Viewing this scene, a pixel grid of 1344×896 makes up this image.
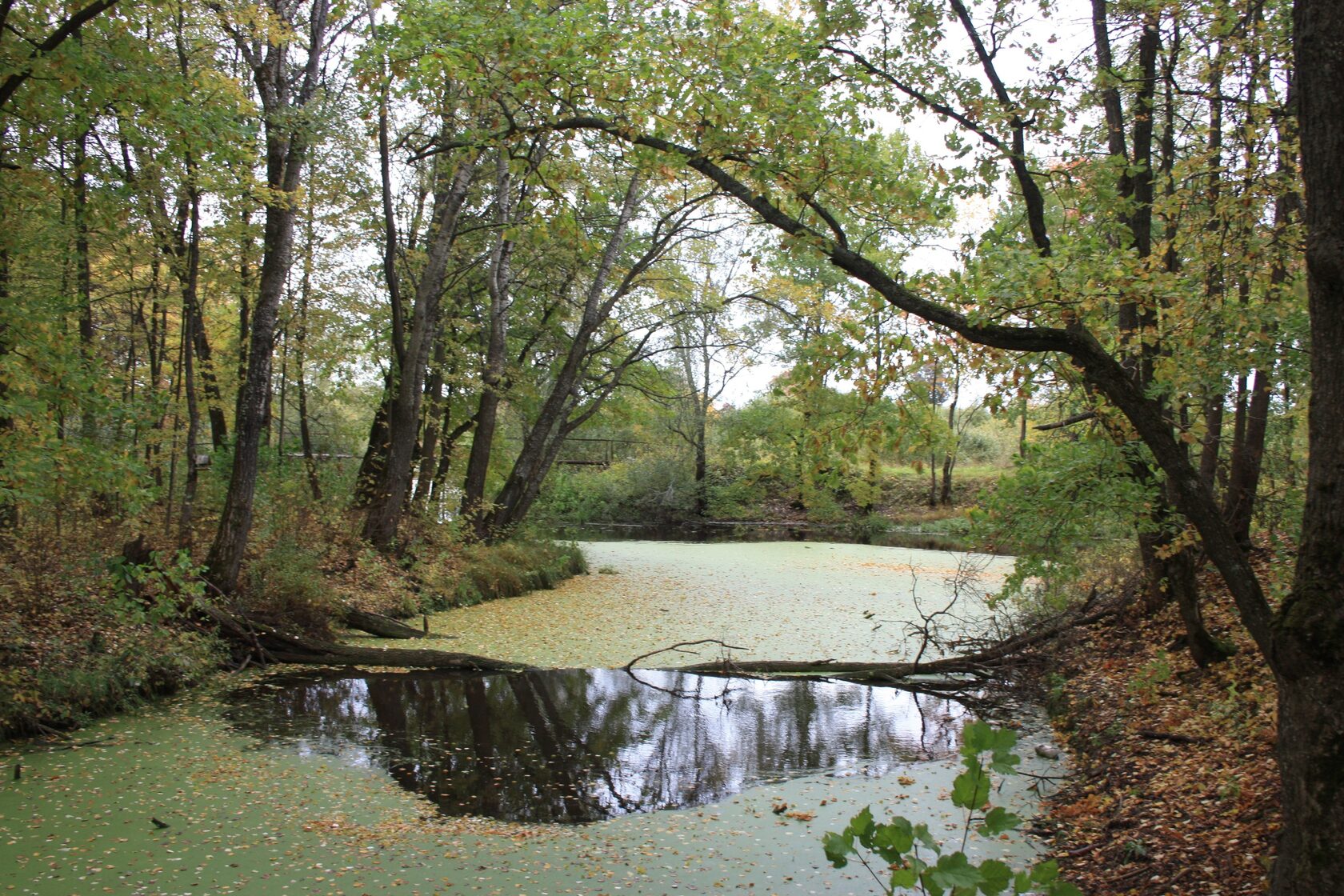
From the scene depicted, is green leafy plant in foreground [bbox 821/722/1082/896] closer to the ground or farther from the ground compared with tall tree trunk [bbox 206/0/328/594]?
closer to the ground

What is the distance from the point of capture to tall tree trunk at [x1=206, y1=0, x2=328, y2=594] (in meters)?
8.25

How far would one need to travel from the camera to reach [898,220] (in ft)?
15.3

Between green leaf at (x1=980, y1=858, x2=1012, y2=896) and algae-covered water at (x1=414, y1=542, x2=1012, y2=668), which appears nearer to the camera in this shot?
green leaf at (x1=980, y1=858, x2=1012, y2=896)

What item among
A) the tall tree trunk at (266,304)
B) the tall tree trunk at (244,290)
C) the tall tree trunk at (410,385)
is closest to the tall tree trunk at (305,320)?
the tall tree trunk at (244,290)

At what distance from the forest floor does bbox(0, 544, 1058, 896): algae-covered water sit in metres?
0.41

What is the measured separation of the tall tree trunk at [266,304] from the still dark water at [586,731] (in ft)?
4.79

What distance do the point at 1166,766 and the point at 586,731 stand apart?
363 centimetres

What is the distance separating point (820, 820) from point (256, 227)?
10008 mm

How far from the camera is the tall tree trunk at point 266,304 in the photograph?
8250 millimetres

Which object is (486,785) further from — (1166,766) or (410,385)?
(410,385)

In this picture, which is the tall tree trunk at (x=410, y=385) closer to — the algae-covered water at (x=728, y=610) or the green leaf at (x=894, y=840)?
the algae-covered water at (x=728, y=610)

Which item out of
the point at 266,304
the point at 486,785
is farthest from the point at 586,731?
the point at 266,304

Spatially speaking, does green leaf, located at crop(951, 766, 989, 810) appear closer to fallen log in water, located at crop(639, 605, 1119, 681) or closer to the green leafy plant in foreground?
the green leafy plant in foreground

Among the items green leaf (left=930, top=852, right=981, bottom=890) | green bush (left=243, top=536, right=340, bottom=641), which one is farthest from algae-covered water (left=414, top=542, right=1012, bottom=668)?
green leaf (left=930, top=852, right=981, bottom=890)
